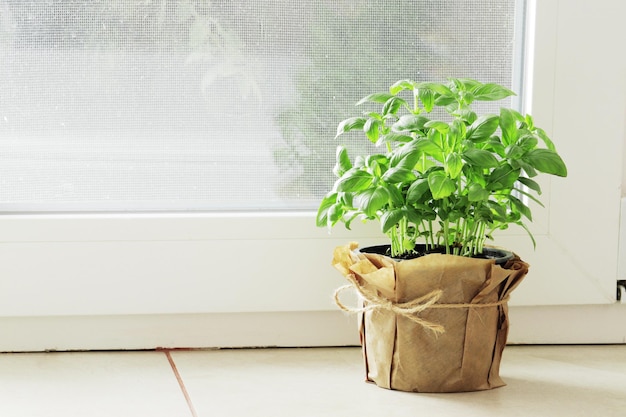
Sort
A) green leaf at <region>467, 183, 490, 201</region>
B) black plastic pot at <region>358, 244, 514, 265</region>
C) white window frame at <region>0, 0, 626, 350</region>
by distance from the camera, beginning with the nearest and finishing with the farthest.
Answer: green leaf at <region>467, 183, 490, 201</region>, black plastic pot at <region>358, 244, 514, 265</region>, white window frame at <region>0, 0, 626, 350</region>

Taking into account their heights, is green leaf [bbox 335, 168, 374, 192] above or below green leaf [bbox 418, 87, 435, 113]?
below

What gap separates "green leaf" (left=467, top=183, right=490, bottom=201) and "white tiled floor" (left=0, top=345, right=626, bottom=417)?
0.77 feet

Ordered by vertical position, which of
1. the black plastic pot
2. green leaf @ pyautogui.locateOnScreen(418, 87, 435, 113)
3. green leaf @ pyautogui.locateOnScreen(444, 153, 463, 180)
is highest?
green leaf @ pyautogui.locateOnScreen(418, 87, 435, 113)

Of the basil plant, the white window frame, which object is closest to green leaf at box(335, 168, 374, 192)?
the basil plant

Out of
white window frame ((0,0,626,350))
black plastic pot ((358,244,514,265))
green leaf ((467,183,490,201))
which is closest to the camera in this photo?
green leaf ((467,183,490,201))

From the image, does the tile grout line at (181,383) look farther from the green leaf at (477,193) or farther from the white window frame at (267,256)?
the green leaf at (477,193)

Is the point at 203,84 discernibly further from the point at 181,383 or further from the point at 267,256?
the point at 181,383

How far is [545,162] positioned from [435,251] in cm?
18

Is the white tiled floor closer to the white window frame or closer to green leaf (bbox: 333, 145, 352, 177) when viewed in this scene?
the white window frame

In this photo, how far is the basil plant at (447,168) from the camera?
92 centimetres

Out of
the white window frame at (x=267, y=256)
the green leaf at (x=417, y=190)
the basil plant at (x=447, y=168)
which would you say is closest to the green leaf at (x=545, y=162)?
the basil plant at (x=447, y=168)

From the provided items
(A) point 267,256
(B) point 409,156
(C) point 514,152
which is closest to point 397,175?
(B) point 409,156

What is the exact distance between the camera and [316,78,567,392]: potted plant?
932mm

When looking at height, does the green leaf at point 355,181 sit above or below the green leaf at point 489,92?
below
